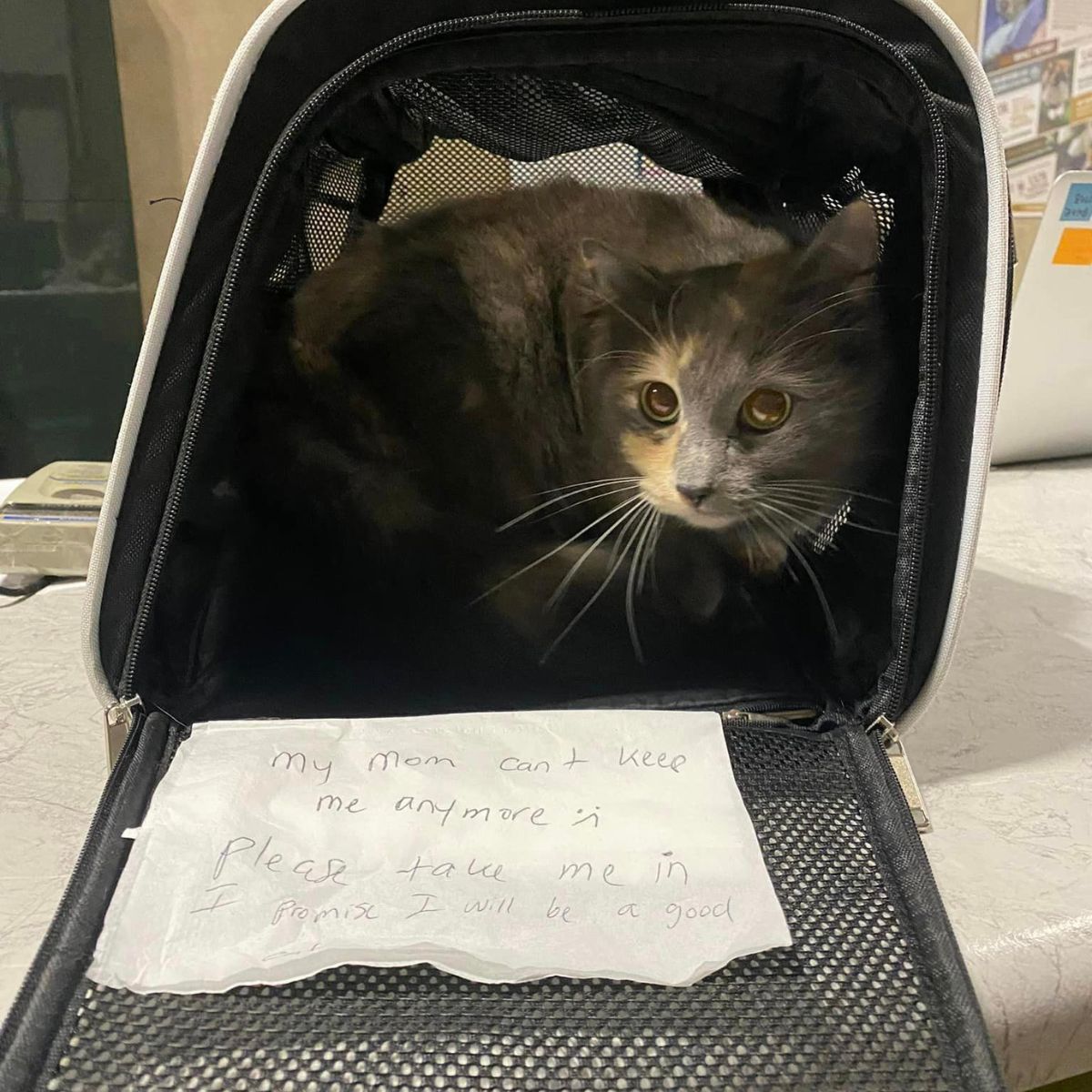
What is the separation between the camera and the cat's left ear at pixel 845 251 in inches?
27.3

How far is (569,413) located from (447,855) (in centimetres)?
46

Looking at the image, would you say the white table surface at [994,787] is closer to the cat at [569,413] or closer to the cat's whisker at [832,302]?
the cat at [569,413]

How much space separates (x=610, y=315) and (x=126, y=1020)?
2.05 ft

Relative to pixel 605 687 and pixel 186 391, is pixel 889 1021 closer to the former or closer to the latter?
pixel 605 687

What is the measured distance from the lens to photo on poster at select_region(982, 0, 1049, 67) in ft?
5.55

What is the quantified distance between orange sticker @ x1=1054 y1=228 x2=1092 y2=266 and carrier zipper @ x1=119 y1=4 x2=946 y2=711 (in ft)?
1.79

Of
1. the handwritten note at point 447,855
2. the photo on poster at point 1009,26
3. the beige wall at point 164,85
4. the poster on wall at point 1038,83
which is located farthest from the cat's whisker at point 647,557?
the photo on poster at point 1009,26

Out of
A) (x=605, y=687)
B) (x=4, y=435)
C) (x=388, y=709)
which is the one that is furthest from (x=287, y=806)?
(x=4, y=435)

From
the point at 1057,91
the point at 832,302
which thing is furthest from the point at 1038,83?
the point at 832,302

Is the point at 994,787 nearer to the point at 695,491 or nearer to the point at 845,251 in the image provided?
the point at 695,491

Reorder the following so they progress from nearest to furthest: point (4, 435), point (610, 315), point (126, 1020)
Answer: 1. point (126, 1020)
2. point (610, 315)
3. point (4, 435)

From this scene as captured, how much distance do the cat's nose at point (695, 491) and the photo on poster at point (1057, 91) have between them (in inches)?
58.3

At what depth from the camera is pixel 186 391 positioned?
2.03 feet

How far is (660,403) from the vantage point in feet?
2.66
